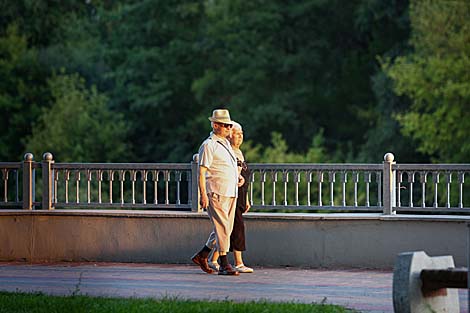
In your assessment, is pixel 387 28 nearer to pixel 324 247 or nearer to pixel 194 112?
pixel 194 112

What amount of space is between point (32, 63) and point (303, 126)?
42.4 feet

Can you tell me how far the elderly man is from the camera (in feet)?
51.1

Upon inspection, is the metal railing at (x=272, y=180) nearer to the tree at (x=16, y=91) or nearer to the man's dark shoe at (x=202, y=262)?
the man's dark shoe at (x=202, y=262)

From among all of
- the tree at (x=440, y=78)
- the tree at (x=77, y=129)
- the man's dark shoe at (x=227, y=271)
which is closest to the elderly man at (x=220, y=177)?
the man's dark shoe at (x=227, y=271)

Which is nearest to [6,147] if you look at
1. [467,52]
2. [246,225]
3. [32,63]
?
[32,63]

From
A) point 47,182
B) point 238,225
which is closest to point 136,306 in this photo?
point 238,225

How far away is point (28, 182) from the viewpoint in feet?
63.4

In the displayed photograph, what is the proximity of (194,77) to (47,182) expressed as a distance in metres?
43.7

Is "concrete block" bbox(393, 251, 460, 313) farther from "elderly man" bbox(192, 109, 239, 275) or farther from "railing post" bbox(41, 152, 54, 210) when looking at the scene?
"railing post" bbox(41, 152, 54, 210)

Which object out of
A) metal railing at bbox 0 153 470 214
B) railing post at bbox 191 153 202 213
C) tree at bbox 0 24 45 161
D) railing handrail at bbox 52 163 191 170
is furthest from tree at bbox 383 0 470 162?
railing post at bbox 191 153 202 213

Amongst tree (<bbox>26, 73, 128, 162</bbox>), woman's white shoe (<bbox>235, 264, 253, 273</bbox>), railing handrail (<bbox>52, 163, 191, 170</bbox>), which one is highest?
tree (<bbox>26, 73, 128, 162</bbox>)

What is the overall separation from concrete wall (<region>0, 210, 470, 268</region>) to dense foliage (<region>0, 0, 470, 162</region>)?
33.5 metres

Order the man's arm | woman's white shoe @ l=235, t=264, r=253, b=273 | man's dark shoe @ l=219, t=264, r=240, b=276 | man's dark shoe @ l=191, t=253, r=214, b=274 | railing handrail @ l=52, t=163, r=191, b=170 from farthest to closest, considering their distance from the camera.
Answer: railing handrail @ l=52, t=163, r=191, b=170 → woman's white shoe @ l=235, t=264, r=253, b=273 → man's dark shoe @ l=191, t=253, r=214, b=274 → man's dark shoe @ l=219, t=264, r=240, b=276 → the man's arm

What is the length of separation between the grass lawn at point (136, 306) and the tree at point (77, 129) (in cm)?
4097
